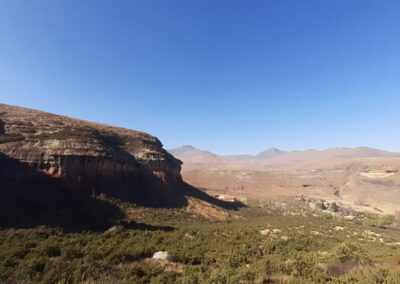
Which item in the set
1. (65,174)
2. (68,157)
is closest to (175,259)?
(65,174)

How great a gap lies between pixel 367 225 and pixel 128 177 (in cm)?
3480

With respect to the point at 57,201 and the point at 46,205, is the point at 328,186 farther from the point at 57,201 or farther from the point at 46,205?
the point at 46,205

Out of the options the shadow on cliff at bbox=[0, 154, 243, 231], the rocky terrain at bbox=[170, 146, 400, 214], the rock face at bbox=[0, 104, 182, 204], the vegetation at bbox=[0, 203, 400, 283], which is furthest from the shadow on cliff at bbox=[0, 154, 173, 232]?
the rocky terrain at bbox=[170, 146, 400, 214]

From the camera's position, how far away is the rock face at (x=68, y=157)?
86.5 ft

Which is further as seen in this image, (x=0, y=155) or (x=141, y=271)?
(x=0, y=155)

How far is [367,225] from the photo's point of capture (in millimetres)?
39656

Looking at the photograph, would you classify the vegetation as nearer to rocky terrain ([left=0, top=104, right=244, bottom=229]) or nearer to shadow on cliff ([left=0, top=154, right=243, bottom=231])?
shadow on cliff ([left=0, top=154, right=243, bottom=231])

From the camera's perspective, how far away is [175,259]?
47.8ft

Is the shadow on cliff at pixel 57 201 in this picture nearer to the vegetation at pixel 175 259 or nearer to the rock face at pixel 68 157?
the rock face at pixel 68 157

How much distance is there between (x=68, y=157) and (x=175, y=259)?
18754 millimetres

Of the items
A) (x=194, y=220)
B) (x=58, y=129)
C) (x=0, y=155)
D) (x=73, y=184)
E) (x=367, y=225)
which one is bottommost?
(x=367, y=225)

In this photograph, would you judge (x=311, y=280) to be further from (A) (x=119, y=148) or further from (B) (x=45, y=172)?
(A) (x=119, y=148)

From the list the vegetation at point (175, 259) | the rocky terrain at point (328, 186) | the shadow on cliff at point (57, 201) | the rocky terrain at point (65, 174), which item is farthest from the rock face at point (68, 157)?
the rocky terrain at point (328, 186)

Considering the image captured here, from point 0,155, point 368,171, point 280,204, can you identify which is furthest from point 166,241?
point 368,171
